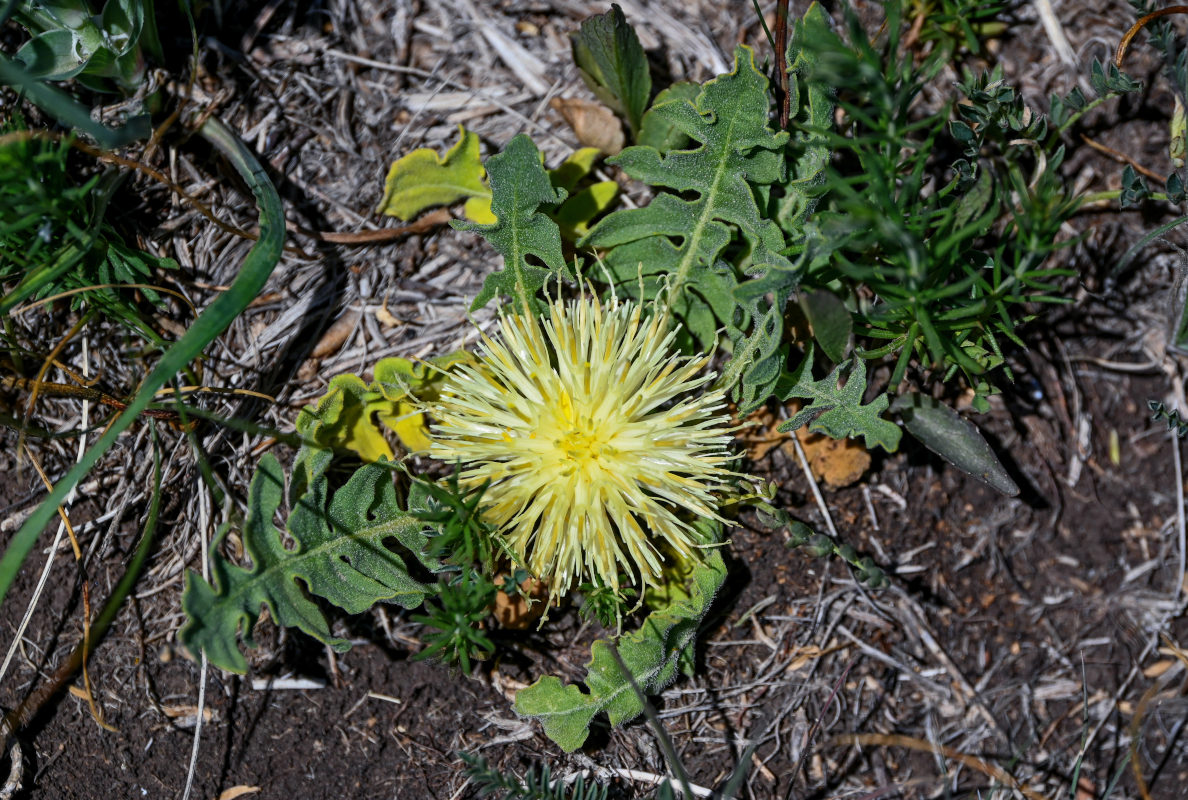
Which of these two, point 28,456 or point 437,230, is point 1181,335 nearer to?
point 437,230

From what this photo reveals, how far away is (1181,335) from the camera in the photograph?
2.15 metres

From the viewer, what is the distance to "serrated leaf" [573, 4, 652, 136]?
6.88 feet

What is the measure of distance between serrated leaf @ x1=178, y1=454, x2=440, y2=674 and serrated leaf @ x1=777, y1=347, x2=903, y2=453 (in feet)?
3.10

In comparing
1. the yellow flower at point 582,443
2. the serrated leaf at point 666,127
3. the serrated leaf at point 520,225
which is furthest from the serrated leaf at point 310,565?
the serrated leaf at point 666,127

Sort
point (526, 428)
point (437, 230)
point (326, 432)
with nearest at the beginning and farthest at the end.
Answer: point (526, 428)
point (326, 432)
point (437, 230)

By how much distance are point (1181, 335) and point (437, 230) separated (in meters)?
1.98

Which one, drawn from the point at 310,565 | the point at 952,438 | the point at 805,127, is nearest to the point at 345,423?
the point at 310,565

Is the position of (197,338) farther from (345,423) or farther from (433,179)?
(433,179)

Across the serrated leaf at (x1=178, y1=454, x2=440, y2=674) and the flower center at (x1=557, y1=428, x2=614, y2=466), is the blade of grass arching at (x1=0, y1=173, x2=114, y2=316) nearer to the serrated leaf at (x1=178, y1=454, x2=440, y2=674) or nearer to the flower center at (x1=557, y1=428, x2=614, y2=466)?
the serrated leaf at (x1=178, y1=454, x2=440, y2=674)

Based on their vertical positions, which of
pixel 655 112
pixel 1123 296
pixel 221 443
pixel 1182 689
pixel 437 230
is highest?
pixel 655 112

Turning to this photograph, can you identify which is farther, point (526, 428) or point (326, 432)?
point (326, 432)

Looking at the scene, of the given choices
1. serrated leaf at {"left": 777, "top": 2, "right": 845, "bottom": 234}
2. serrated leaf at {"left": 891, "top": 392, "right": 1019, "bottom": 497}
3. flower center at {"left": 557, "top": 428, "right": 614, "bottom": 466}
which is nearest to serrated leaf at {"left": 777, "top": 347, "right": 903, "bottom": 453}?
serrated leaf at {"left": 891, "top": 392, "right": 1019, "bottom": 497}

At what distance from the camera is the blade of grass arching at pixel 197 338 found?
161 cm

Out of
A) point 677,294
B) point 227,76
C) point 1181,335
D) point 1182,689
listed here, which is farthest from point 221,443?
point 1182,689
